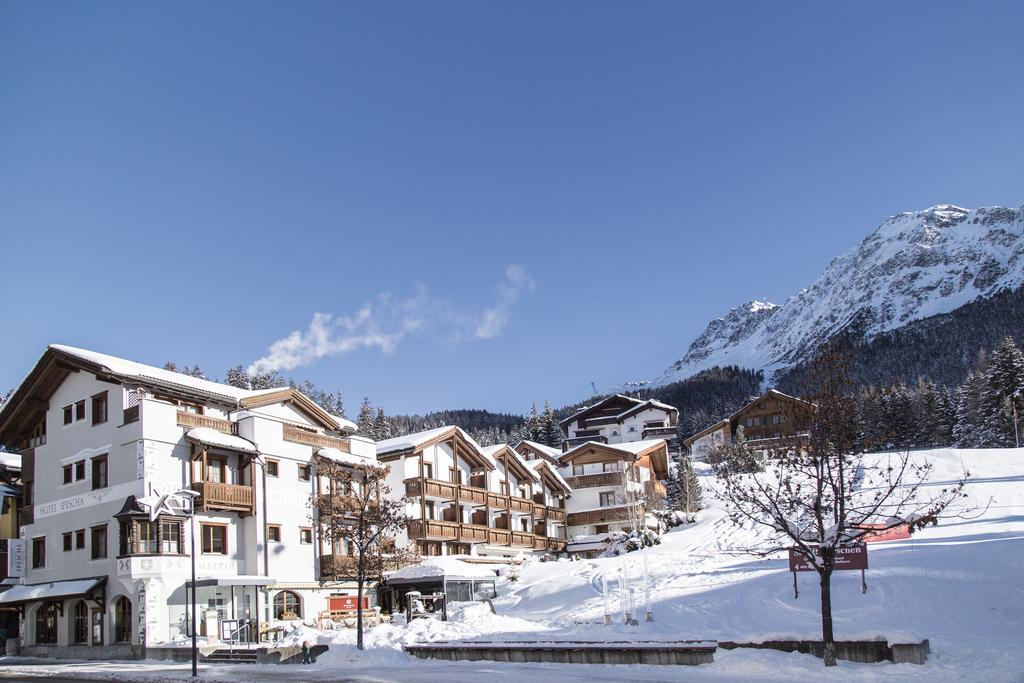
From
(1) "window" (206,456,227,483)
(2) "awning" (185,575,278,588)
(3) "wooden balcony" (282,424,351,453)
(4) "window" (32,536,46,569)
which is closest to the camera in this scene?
(2) "awning" (185,575,278,588)

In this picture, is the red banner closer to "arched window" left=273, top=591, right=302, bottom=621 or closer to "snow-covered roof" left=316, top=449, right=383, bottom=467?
"arched window" left=273, top=591, right=302, bottom=621

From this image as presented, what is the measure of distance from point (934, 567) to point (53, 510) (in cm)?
3795

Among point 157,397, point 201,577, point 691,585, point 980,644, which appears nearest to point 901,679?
point 980,644

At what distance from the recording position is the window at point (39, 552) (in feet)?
135

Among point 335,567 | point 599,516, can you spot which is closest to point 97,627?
point 335,567

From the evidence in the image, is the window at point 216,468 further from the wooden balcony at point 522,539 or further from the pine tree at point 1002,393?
the pine tree at point 1002,393

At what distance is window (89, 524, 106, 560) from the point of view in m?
37.7

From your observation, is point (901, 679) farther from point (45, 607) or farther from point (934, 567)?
point (45, 607)

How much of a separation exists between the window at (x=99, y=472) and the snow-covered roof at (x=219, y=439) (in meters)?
4.38

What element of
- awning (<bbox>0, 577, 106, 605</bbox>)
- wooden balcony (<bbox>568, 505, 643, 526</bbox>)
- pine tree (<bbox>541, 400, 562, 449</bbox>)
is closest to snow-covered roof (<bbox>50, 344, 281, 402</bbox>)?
awning (<bbox>0, 577, 106, 605</bbox>)

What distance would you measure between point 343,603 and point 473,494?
14.5 m

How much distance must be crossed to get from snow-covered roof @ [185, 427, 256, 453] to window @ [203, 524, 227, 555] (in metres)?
3.48

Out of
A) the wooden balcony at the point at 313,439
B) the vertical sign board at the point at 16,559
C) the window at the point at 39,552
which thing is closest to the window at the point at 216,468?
the wooden balcony at the point at 313,439

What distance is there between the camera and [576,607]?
126ft
